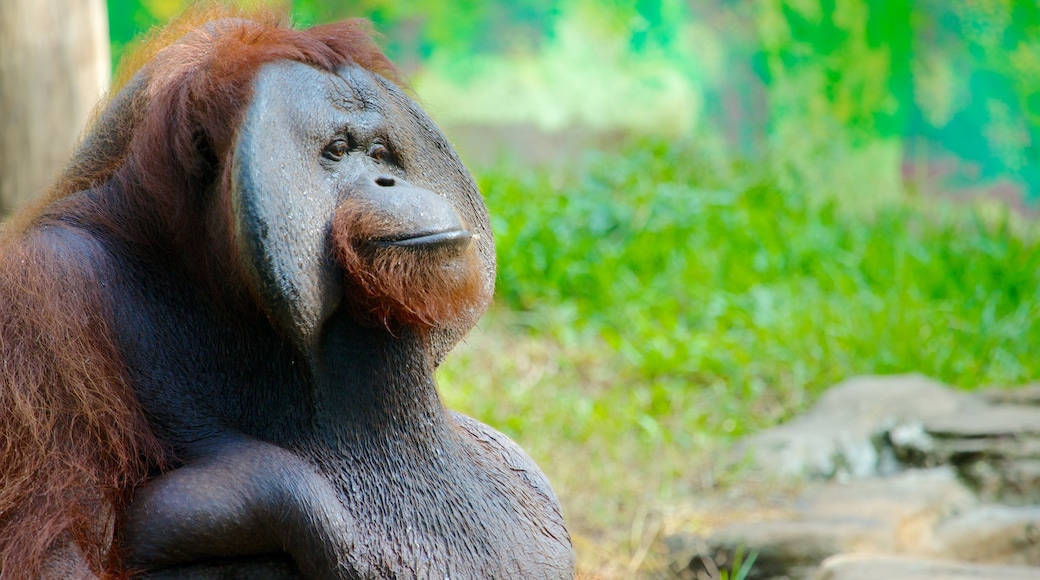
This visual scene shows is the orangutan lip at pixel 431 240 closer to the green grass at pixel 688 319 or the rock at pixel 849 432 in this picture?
the green grass at pixel 688 319

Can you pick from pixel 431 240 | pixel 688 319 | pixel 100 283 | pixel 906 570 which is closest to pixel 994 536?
pixel 906 570

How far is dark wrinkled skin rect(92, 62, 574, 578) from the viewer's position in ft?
4.27

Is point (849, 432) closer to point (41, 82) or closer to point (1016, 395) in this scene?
point (1016, 395)

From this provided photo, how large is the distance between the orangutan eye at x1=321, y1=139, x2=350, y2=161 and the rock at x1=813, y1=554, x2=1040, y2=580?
5.20ft

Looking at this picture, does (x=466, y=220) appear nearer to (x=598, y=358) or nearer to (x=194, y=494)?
(x=194, y=494)

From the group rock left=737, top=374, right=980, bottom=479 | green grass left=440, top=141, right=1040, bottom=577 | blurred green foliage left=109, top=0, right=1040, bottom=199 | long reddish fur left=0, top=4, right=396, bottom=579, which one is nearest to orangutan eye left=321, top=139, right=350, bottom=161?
long reddish fur left=0, top=4, right=396, bottom=579

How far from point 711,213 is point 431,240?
4630 millimetres

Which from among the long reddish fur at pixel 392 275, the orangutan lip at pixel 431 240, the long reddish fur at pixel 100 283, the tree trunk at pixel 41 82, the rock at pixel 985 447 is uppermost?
the rock at pixel 985 447

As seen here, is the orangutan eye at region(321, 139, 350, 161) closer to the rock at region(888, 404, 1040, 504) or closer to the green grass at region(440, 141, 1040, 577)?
the green grass at region(440, 141, 1040, 577)

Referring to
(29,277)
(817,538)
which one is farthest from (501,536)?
(817,538)

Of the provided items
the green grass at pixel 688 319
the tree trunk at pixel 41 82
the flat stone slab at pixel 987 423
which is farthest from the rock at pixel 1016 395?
the tree trunk at pixel 41 82

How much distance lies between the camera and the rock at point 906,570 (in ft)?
7.83

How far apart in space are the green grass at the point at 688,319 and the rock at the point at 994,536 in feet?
2.43

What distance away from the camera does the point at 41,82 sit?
130 inches
